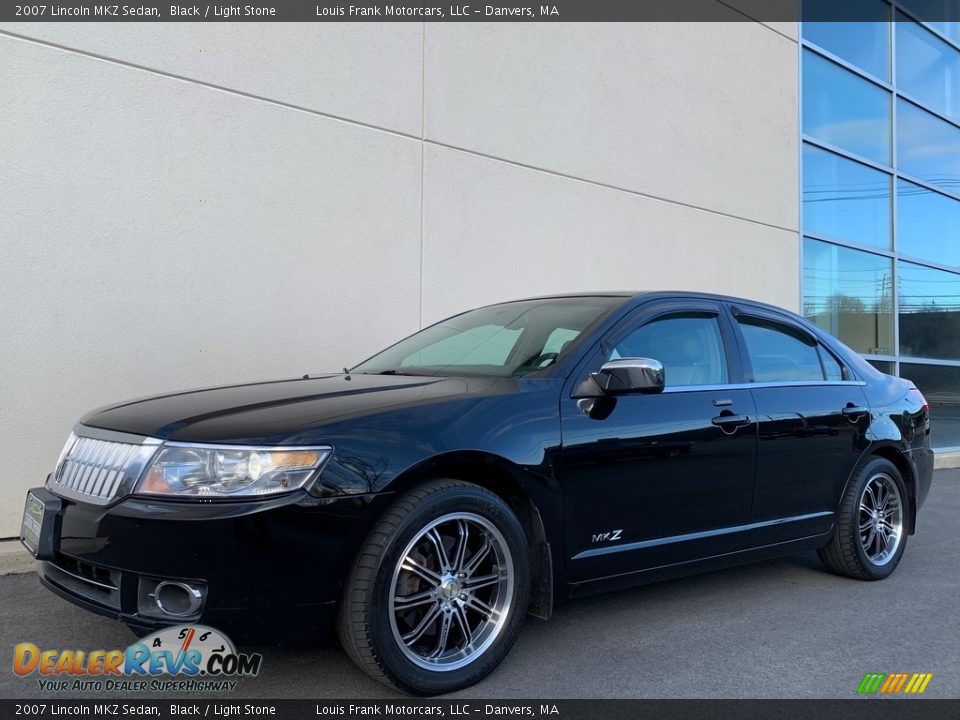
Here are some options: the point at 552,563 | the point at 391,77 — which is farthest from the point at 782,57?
the point at 552,563

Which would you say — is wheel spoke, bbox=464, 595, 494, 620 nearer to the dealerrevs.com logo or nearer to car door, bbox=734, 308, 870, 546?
the dealerrevs.com logo

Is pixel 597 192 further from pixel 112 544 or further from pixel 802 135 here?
pixel 112 544

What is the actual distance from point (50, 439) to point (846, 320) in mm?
9894

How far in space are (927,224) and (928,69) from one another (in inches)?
97.5

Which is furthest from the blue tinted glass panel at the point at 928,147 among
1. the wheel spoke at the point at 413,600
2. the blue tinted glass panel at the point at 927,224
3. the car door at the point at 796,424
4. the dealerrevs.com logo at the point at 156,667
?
the dealerrevs.com logo at the point at 156,667

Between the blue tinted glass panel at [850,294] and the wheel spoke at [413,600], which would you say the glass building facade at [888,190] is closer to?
the blue tinted glass panel at [850,294]

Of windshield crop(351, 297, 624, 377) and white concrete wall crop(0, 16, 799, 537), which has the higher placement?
white concrete wall crop(0, 16, 799, 537)

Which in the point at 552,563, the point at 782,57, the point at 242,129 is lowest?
the point at 552,563

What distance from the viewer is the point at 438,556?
3.11m

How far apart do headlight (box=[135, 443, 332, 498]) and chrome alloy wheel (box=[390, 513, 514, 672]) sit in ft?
1.55

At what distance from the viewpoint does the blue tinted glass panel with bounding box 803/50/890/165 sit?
1123 cm

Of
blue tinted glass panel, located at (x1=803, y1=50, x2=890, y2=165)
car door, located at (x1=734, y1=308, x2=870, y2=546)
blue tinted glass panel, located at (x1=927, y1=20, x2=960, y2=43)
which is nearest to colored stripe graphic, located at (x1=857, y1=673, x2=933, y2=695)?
car door, located at (x1=734, y1=308, x2=870, y2=546)

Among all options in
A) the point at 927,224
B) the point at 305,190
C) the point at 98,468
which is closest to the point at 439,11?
the point at 305,190

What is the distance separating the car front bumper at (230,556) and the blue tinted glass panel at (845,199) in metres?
9.64
